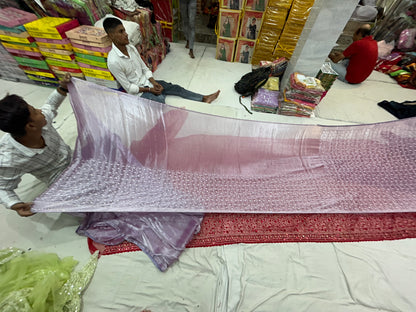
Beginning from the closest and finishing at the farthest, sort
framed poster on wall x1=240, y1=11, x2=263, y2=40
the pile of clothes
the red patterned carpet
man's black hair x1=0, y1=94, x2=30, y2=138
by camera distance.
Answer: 1. man's black hair x1=0, y1=94, x2=30, y2=138
2. the red patterned carpet
3. framed poster on wall x1=240, y1=11, x2=263, y2=40
4. the pile of clothes

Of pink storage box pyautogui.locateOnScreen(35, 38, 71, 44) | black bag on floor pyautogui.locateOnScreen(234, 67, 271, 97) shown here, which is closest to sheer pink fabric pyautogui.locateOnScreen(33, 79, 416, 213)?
black bag on floor pyautogui.locateOnScreen(234, 67, 271, 97)

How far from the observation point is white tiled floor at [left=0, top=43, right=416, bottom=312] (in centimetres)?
96

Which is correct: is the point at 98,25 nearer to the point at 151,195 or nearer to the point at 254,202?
the point at 151,195

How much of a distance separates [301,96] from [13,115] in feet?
6.80

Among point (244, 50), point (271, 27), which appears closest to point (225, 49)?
point (244, 50)

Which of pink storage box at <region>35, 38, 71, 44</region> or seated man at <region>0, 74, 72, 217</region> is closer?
seated man at <region>0, 74, 72, 217</region>

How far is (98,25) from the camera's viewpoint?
5.62ft

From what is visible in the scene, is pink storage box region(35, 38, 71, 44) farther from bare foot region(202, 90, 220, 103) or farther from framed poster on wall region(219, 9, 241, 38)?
framed poster on wall region(219, 9, 241, 38)

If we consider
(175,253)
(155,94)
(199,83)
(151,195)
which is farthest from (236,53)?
(175,253)

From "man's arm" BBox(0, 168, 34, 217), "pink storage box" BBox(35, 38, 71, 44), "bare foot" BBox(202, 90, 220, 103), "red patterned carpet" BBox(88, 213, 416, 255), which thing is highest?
"pink storage box" BBox(35, 38, 71, 44)

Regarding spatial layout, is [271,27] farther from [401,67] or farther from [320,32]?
[401,67]

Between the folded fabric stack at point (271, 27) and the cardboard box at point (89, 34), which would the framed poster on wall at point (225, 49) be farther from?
the cardboard box at point (89, 34)

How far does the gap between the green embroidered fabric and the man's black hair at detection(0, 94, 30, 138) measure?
619 millimetres

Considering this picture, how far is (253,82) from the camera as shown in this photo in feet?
6.82
